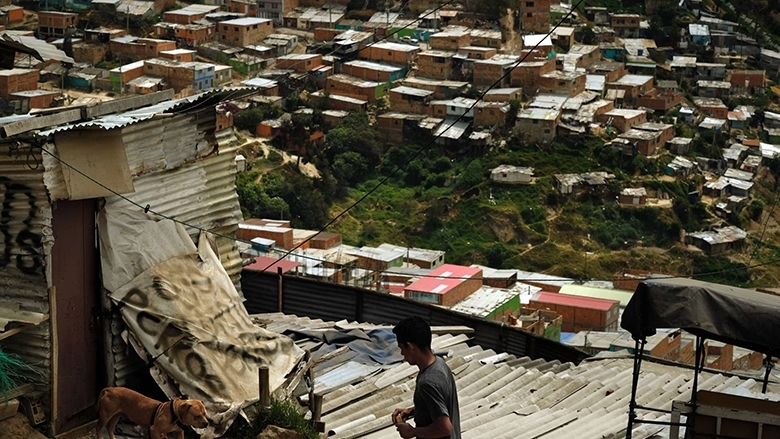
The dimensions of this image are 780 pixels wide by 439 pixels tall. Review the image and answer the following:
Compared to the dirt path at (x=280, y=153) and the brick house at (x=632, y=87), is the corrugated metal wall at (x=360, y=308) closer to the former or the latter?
the dirt path at (x=280, y=153)

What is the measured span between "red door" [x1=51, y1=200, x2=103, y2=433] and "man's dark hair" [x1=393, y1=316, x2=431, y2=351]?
1.84 meters

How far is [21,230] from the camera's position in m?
4.73

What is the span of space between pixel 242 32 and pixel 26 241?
34580 mm

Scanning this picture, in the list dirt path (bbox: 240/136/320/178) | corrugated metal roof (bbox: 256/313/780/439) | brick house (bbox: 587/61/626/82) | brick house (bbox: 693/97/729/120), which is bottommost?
dirt path (bbox: 240/136/320/178)

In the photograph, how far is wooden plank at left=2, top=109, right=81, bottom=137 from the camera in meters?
4.64

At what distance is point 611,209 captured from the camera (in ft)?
101

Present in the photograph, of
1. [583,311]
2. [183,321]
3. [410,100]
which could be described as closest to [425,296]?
[583,311]

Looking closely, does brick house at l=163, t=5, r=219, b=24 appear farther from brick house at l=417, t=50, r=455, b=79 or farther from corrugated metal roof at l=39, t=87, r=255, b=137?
corrugated metal roof at l=39, t=87, r=255, b=137

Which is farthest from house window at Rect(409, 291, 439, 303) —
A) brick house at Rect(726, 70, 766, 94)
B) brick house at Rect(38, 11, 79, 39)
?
brick house at Rect(726, 70, 766, 94)

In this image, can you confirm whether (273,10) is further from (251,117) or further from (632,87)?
(632,87)

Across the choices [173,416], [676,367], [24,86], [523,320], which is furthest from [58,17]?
[173,416]

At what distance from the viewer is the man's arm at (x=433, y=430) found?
3436mm

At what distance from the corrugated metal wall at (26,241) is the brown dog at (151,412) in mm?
437

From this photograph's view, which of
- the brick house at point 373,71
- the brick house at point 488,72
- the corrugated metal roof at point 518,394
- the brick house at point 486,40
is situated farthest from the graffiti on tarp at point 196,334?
the brick house at point 486,40
